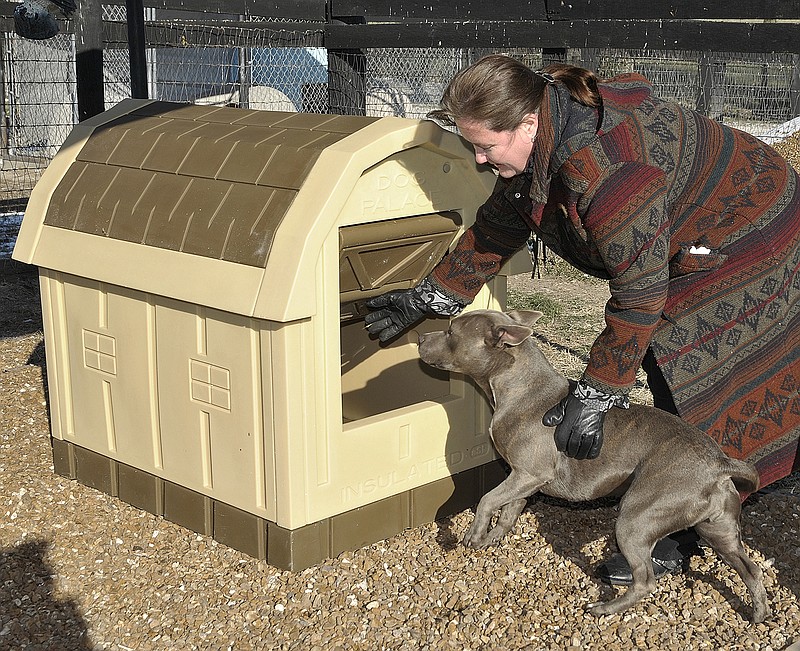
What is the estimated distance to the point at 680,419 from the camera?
3551mm

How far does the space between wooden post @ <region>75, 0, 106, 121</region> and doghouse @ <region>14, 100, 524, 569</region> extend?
1722mm

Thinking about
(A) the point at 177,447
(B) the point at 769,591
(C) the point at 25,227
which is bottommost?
(B) the point at 769,591

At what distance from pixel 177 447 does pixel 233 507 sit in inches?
13.6

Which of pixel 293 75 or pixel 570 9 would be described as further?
pixel 293 75

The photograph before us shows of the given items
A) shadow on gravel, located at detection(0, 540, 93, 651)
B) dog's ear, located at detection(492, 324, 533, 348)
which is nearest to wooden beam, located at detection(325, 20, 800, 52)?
dog's ear, located at detection(492, 324, 533, 348)

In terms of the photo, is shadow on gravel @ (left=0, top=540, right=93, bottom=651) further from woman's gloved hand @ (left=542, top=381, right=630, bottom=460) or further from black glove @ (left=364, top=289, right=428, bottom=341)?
woman's gloved hand @ (left=542, top=381, right=630, bottom=460)

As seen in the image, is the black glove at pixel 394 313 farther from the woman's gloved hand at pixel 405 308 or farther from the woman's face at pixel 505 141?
the woman's face at pixel 505 141

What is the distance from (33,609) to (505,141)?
2.24 metres

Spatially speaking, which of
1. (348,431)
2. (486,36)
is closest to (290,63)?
(486,36)

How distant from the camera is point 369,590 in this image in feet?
12.0

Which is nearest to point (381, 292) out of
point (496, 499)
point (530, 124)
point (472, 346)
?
point (472, 346)

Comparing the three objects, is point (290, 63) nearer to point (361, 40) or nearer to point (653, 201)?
point (361, 40)

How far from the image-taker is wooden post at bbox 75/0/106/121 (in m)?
6.19

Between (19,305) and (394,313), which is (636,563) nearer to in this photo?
(394,313)
